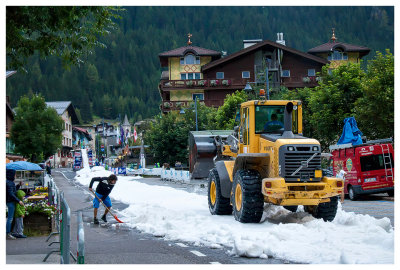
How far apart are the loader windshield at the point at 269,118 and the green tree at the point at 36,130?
5925cm

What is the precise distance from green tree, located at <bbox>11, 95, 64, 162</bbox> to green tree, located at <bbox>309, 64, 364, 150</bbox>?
43979 mm

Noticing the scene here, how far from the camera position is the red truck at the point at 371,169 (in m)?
23.2

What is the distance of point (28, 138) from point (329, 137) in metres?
45.1

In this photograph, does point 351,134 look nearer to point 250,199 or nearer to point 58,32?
point 250,199

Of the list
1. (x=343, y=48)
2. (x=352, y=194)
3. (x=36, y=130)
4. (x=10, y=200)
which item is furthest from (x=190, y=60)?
(x=10, y=200)

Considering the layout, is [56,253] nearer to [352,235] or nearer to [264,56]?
[352,235]

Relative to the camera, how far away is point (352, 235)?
1070 centimetres

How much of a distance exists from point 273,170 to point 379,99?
674 inches

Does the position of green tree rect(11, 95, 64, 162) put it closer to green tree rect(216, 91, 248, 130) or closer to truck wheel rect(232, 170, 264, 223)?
green tree rect(216, 91, 248, 130)

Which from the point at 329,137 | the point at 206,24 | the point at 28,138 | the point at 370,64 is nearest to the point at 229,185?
the point at 370,64

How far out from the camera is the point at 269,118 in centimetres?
1400

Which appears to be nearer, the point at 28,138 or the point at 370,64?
the point at 370,64

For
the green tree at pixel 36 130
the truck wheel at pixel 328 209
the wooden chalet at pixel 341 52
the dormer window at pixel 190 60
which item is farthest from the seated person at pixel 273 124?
the dormer window at pixel 190 60

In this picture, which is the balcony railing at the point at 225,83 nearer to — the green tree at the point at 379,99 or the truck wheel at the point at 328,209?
the green tree at the point at 379,99
